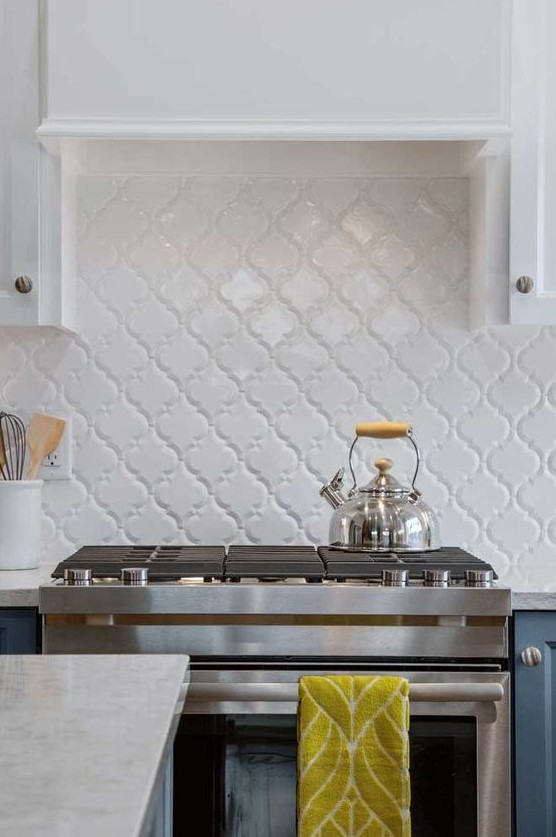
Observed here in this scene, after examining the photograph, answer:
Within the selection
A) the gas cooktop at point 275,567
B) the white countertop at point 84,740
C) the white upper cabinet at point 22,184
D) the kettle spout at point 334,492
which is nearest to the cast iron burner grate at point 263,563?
the gas cooktop at point 275,567

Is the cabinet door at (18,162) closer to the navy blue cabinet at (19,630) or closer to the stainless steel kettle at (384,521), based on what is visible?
the navy blue cabinet at (19,630)

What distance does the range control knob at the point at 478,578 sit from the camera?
2.05m

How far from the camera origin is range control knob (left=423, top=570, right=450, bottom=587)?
2033 millimetres

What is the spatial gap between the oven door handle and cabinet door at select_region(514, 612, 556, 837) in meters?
0.09

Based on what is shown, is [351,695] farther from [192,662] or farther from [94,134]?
[94,134]

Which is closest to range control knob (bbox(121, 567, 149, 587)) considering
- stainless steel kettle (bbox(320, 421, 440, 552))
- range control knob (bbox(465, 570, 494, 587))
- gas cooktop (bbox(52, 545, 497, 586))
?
gas cooktop (bbox(52, 545, 497, 586))

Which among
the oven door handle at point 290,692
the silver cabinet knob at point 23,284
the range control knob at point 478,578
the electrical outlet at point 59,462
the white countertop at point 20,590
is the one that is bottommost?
the oven door handle at point 290,692

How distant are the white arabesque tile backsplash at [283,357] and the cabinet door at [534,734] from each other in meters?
0.64

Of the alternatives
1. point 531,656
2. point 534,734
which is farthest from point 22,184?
point 534,734

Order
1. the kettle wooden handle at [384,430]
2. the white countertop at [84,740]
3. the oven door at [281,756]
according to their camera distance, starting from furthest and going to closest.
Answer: the kettle wooden handle at [384,430], the oven door at [281,756], the white countertop at [84,740]

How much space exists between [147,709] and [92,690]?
105 mm

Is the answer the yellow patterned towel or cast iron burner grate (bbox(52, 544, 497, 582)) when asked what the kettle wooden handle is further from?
the yellow patterned towel

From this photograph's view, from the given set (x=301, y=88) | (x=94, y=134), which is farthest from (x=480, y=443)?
(x=94, y=134)

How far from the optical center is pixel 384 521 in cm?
229
